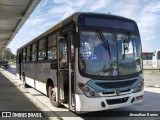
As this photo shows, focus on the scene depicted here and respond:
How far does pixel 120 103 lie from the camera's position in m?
7.46

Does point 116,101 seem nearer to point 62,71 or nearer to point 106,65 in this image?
point 106,65

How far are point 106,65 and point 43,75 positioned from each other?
13.5 feet

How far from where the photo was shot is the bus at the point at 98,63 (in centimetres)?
715

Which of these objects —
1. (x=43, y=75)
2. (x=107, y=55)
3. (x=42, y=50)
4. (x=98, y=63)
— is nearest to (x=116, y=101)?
(x=98, y=63)

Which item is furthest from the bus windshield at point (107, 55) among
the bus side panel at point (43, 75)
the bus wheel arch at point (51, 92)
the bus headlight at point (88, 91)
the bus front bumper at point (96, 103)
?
the bus wheel arch at point (51, 92)

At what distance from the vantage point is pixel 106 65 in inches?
292

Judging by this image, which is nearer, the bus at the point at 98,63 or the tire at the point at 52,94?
the bus at the point at 98,63

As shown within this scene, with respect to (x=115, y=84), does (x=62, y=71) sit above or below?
above

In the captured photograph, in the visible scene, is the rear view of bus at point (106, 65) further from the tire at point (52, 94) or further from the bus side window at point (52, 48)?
the tire at point (52, 94)

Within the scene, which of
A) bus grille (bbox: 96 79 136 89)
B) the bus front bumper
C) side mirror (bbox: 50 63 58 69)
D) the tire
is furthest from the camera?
the tire

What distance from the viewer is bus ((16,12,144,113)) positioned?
7148mm

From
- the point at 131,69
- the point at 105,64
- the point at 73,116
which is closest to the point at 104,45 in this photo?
the point at 105,64

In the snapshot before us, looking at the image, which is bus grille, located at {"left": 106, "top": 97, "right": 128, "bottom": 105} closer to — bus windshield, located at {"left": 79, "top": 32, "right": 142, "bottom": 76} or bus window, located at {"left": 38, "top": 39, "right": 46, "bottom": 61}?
bus windshield, located at {"left": 79, "top": 32, "right": 142, "bottom": 76}

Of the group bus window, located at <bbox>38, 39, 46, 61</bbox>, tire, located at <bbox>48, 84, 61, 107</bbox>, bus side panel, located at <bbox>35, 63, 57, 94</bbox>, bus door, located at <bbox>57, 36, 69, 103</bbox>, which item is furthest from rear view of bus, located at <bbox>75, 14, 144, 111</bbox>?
bus window, located at <bbox>38, 39, 46, 61</bbox>
